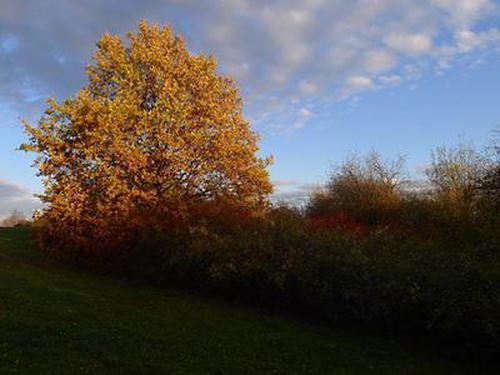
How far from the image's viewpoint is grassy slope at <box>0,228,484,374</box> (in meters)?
11.0

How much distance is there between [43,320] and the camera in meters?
13.9

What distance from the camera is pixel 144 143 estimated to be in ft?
83.0

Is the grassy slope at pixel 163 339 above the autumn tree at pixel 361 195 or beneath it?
beneath

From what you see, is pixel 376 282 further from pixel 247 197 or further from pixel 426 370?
pixel 247 197

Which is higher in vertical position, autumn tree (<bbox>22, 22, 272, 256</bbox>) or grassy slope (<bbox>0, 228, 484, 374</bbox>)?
autumn tree (<bbox>22, 22, 272, 256</bbox>)

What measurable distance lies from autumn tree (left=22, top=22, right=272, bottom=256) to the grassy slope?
4.99 meters

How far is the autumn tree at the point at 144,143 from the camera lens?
23.8 metres

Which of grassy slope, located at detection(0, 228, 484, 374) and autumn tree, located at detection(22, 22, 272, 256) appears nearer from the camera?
grassy slope, located at detection(0, 228, 484, 374)

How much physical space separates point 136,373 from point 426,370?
7.44 metres

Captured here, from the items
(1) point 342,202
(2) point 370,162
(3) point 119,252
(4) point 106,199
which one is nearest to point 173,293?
(3) point 119,252

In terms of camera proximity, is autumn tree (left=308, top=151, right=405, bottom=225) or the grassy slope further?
autumn tree (left=308, top=151, right=405, bottom=225)

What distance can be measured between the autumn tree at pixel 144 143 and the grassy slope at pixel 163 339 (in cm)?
499

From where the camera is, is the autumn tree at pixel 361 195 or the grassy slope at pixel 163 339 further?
the autumn tree at pixel 361 195

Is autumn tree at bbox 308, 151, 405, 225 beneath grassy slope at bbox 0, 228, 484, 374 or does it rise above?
above
